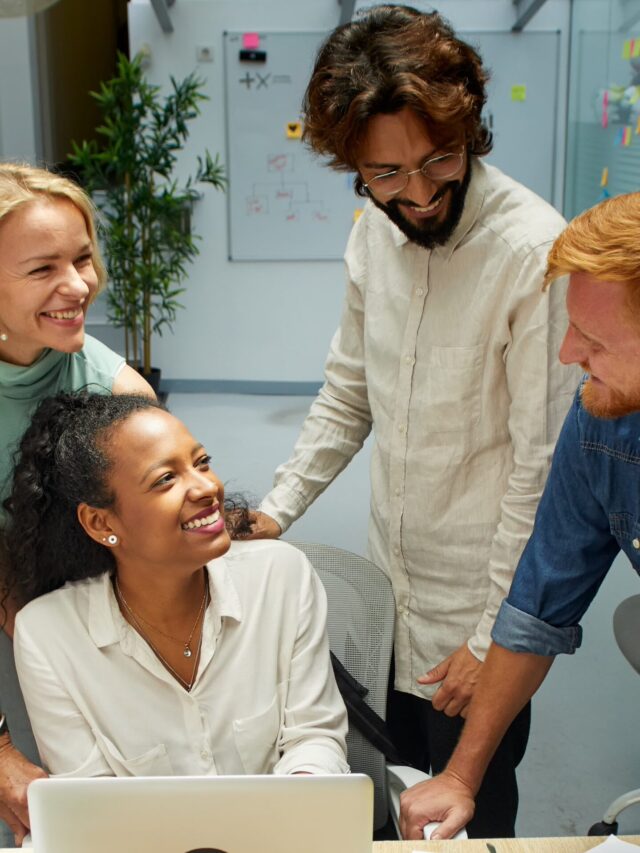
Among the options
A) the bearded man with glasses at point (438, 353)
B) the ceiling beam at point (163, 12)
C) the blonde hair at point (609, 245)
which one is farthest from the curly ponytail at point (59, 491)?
the ceiling beam at point (163, 12)

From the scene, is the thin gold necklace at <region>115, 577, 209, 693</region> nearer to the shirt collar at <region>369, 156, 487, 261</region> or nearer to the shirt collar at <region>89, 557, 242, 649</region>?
the shirt collar at <region>89, 557, 242, 649</region>

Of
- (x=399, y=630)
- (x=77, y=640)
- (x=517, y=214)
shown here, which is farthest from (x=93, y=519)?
(x=517, y=214)

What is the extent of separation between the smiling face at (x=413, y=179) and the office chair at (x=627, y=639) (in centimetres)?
89

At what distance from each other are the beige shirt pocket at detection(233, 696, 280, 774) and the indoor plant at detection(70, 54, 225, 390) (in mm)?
4464

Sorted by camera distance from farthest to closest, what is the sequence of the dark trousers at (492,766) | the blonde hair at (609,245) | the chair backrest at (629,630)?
the chair backrest at (629,630), the dark trousers at (492,766), the blonde hair at (609,245)

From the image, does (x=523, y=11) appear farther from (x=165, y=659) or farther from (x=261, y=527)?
(x=165, y=659)

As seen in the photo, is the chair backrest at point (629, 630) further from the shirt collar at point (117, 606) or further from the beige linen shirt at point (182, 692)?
the shirt collar at point (117, 606)

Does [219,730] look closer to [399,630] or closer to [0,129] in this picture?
[399,630]

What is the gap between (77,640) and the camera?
148 centimetres

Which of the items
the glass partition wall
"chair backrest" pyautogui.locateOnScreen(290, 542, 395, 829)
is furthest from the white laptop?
the glass partition wall

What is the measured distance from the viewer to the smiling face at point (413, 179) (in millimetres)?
1512

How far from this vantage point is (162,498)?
4.77 ft

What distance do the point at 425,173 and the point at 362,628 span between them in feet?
2.51

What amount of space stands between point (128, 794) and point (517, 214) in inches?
42.5
